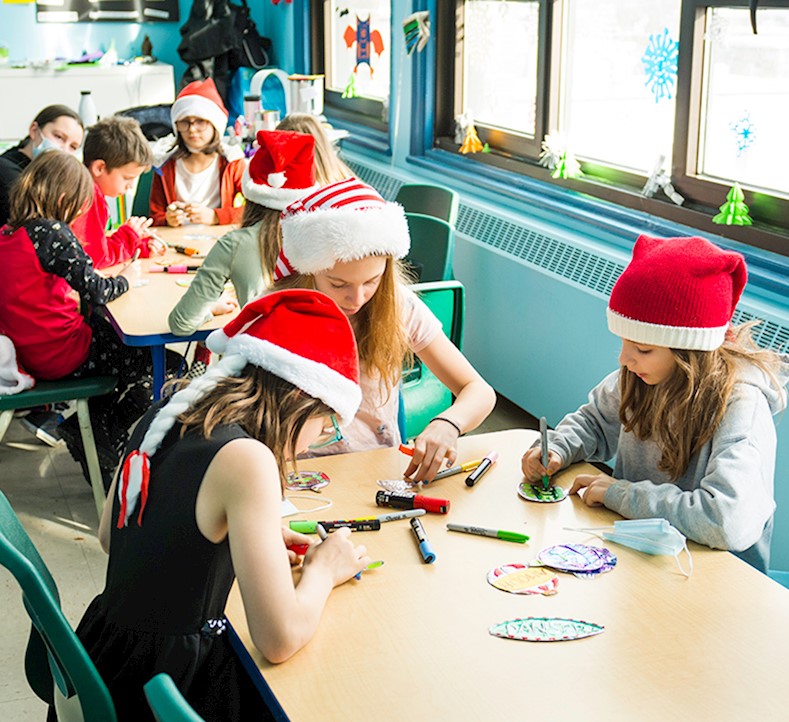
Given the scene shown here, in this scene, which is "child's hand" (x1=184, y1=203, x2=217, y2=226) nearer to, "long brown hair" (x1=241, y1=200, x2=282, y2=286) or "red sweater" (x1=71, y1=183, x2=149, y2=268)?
"red sweater" (x1=71, y1=183, x2=149, y2=268)

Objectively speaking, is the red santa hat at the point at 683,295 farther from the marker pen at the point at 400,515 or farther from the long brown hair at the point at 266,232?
the long brown hair at the point at 266,232

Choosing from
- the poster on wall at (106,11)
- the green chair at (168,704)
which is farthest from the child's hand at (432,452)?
the poster on wall at (106,11)

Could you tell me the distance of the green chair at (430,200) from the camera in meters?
3.77

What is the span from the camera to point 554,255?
3.69m

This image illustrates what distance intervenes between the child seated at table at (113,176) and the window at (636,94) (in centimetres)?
153

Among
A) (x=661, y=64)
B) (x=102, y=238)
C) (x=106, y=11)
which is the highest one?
(x=106, y=11)

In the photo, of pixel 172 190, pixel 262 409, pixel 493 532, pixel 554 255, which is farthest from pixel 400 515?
pixel 172 190

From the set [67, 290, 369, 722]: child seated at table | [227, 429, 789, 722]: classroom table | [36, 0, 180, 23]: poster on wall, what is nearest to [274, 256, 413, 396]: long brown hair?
[227, 429, 789, 722]: classroom table

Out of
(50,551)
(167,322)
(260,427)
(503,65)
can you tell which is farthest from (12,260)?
(503,65)

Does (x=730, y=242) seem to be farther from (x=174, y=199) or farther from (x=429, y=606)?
(x=174, y=199)

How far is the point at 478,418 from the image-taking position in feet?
7.09

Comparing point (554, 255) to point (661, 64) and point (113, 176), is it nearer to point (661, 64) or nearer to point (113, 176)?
point (661, 64)

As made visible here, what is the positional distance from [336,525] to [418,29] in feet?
11.3

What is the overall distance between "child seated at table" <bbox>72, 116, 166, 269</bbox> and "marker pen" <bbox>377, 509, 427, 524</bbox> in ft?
6.80
